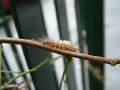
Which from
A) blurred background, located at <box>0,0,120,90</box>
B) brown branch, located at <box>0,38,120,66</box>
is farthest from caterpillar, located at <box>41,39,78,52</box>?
blurred background, located at <box>0,0,120,90</box>

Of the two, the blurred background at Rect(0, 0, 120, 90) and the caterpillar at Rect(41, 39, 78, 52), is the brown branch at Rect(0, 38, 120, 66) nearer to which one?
the caterpillar at Rect(41, 39, 78, 52)

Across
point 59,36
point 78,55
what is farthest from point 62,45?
point 59,36

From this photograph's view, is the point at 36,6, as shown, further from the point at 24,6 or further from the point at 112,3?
the point at 112,3

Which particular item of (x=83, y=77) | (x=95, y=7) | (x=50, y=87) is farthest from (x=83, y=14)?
(x=50, y=87)

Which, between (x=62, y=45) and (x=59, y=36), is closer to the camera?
(x=62, y=45)

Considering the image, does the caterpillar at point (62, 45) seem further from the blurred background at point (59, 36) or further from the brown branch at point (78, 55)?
the blurred background at point (59, 36)

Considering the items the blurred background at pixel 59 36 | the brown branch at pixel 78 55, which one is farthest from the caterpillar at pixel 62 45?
the blurred background at pixel 59 36

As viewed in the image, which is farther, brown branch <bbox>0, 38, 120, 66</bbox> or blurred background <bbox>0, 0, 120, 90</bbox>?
blurred background <bbox>0, 0, 120, 90</bbox>

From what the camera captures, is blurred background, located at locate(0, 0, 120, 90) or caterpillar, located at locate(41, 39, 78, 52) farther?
blurred background, located at locate(0, 0, 120, 90)

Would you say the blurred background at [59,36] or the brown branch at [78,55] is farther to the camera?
the blurred background at [59,36]

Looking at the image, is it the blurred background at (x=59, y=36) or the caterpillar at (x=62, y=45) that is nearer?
the caterpillar at (x=62, y=45)

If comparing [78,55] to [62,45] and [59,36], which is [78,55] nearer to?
[62,45]
